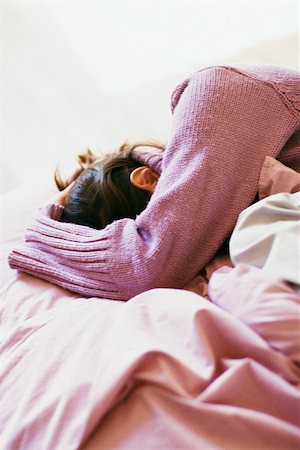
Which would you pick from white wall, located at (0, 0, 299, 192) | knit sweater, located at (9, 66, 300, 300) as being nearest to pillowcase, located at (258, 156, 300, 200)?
knit sweater, located at (9, 66, 300, 300)

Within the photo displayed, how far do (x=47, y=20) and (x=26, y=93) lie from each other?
279 mm

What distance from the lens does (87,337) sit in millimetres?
564

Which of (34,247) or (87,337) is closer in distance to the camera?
(87,337)

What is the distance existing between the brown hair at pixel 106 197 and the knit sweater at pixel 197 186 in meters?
0.09

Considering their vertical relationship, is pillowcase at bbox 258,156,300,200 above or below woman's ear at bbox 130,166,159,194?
below

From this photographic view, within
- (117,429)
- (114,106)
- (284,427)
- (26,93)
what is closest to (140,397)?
(117,429)

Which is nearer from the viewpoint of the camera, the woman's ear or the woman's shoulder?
the woman's shoulder

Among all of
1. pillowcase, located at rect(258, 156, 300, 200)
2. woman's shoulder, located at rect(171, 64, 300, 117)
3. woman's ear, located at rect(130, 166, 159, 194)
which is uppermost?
woman's shoulder, located at rect(171, 64, 300, 117)

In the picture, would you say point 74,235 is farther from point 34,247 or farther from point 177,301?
point 177,301

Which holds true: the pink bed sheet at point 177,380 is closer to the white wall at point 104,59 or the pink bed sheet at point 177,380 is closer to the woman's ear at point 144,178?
the woman's ear at point 144,178

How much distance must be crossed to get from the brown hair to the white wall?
453 mm

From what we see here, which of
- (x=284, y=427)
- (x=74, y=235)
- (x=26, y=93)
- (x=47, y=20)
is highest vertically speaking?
(x=47, y=20)

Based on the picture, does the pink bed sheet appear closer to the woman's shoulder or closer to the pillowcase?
the pillowcase

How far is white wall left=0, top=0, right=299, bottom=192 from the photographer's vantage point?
140 cm
